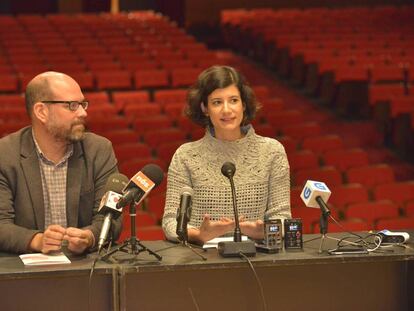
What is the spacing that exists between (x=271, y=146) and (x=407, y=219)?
1.90 metres

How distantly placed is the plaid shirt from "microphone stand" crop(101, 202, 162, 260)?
297 millimetres

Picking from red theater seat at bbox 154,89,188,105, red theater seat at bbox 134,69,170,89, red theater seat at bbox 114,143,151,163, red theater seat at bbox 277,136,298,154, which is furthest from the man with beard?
red theater seat at bbox 134,69,170,89

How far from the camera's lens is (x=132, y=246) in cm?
249

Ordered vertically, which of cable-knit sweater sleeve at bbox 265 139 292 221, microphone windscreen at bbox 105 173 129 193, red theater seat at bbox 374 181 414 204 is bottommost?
red theater seat at bbox 374 181 414 204

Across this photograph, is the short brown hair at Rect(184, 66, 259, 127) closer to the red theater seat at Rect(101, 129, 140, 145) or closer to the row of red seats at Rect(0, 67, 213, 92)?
the red theater seat at Rect(101, 129, 140, 145)

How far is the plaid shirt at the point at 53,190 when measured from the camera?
110 inches

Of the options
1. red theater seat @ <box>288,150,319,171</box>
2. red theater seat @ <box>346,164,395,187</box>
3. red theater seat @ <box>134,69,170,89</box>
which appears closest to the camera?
red theater seat @ <box>346,164,395,187</box>

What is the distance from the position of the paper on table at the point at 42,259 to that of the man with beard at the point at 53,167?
224mm

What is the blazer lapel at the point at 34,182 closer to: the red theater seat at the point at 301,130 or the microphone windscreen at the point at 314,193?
the microphone windscreen at the point at 314,193

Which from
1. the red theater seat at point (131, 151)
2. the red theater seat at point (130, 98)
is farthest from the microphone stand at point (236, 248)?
the red theater seat at point (130, 98)

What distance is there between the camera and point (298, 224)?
8.55 feet

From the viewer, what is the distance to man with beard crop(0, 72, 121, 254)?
274cm

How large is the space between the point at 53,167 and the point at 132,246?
0.49m

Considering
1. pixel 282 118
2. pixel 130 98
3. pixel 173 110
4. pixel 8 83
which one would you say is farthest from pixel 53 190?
pixel 8 83
